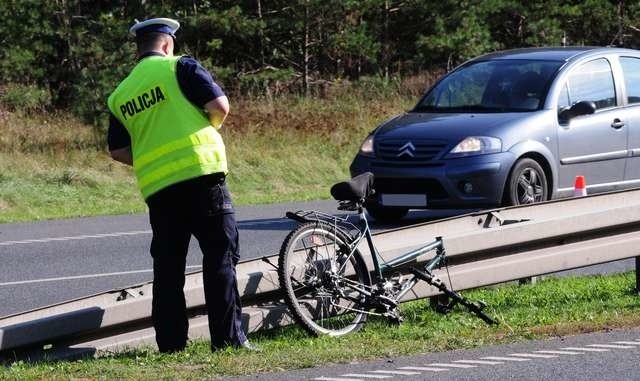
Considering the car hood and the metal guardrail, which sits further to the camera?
the car hood

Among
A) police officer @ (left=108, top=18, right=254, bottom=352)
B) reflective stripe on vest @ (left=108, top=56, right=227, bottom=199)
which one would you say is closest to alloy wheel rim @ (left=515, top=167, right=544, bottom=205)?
police officer @ (left=108, top=18, right=254, bottom=352)

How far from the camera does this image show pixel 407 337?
25.4 feet

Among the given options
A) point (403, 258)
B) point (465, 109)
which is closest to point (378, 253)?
point (403, 258)

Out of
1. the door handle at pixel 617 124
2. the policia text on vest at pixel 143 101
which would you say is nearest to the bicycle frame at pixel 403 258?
the policia text on vest at pixel 143 101

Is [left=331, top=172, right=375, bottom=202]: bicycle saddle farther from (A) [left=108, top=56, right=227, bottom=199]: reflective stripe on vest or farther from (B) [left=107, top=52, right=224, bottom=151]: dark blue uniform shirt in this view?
(B) [left=107, top=52, right=224, bottom=151]: dark blue uniform shirt

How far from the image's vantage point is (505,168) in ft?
42.0

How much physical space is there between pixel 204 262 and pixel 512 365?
173 centimetres

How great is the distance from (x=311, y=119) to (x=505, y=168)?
11386 mm

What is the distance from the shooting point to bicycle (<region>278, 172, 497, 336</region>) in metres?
7.70

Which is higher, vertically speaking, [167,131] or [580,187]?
[167,131]

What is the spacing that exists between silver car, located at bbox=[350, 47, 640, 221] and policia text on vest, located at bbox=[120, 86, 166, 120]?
586 centimetres

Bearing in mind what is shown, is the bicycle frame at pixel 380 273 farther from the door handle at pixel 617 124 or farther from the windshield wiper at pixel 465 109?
the door handle at pixel 617 124

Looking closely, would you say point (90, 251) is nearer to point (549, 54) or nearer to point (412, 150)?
point (412, 150)

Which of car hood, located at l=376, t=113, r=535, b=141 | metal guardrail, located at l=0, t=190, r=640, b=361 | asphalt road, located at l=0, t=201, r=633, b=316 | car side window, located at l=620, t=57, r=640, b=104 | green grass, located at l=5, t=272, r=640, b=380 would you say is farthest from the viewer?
car side window, located at l=620, t=57, r=640, b=104
